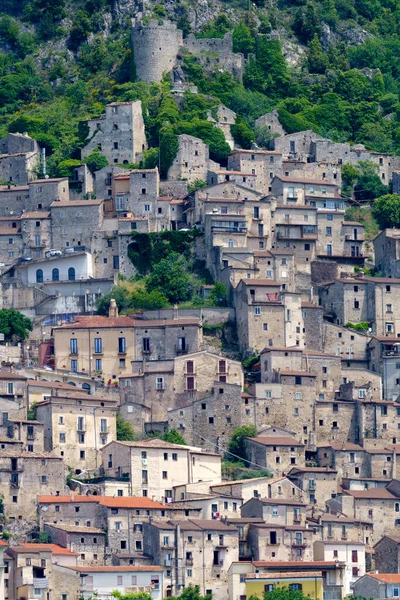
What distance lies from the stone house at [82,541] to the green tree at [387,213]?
32.4 meters

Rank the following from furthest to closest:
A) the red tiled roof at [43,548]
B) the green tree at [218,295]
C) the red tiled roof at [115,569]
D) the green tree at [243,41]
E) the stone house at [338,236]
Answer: the green tree at [243,41] → the stone house at [338,236] → the green tree at [218,295] → the red tiled roof at [115,569] → the red tiled roof at [43,548]

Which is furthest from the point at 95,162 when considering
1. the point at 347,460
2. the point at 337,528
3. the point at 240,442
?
the point at 337,528

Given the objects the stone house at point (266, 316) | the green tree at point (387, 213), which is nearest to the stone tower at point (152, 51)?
the green tree at point (387, 213)

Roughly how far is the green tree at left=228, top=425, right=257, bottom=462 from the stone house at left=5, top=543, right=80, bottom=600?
13.5 m

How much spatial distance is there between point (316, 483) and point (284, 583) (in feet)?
27.2

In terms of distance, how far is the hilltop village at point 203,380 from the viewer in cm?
8375

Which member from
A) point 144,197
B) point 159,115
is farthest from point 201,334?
point 159,115

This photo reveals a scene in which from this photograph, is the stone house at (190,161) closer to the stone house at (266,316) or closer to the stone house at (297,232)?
the stone house at (297,232)

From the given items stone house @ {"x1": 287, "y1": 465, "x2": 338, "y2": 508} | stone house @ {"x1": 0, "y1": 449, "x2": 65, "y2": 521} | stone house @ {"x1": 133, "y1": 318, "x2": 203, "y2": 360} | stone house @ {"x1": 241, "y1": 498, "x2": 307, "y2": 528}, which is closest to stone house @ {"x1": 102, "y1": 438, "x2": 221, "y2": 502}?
stone house @ {"x1": 0, "y1": 449, "x2": 65, "y2": 521}

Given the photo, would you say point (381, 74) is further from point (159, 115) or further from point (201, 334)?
point (201, 334)

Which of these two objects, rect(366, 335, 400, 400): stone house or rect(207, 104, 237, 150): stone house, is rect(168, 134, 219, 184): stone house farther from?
rect(366, 335, 400, 400): stone house

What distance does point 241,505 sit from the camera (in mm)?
87688

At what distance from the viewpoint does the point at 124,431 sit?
9200cm

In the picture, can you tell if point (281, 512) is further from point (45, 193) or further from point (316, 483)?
point (45, 193)
